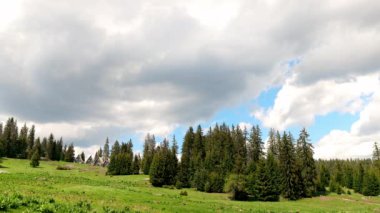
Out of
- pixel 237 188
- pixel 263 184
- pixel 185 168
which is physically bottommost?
pixel 237 188

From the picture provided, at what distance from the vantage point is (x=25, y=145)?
16312 cm

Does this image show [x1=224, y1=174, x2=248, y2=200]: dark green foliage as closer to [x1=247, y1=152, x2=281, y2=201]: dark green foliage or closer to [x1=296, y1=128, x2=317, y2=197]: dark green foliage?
[x1=247, y1=152, x2=281, y2=201]: dark green foliage

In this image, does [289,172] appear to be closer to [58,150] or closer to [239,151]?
[239,151]

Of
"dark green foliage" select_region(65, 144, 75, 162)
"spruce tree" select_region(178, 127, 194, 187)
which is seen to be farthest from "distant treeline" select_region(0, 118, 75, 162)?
"spruce tree" select_region(178, 127, 194, 187)

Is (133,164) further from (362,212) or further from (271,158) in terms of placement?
(362,212)

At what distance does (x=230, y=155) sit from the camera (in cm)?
11556

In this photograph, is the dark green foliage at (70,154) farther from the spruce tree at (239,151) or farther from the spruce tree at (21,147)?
the spruce tree at (239,151)

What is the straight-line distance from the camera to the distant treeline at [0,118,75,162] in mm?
150250

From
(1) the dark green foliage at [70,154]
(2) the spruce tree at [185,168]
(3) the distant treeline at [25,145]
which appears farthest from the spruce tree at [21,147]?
(2) the spruce tree at [185,168]

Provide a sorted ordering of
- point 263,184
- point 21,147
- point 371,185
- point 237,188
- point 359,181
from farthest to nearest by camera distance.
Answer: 1. point 21,147
2. point 359,181
3. point 371,185
4. point 263,184
5. point 237,188

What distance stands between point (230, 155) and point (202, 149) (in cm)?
2064

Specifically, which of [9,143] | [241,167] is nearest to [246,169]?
[241,167]

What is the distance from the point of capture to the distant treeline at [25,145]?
150m

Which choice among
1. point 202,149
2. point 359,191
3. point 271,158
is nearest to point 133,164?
point 202,149
